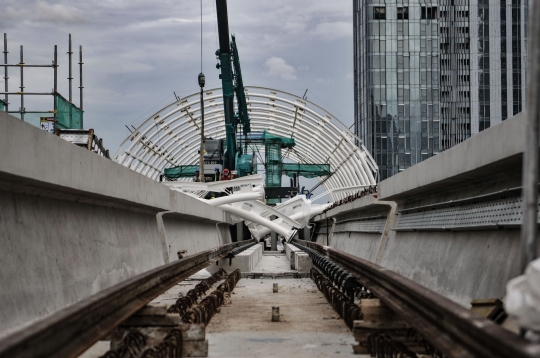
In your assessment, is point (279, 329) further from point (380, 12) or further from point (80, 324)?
point (380, 12)

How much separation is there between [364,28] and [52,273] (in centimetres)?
10053

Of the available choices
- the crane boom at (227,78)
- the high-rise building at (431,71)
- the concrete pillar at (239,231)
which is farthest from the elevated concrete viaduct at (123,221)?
the high-rise building at (431,71)

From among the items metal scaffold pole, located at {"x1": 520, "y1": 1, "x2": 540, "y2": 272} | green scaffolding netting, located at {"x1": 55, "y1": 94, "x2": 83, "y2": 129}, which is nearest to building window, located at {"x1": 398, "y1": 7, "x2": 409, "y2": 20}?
green scaffolding netting, located at {"x1": 55, "y1": 94, "x2": 83, "y2": 129}

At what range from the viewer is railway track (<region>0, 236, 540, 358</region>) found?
4910mm

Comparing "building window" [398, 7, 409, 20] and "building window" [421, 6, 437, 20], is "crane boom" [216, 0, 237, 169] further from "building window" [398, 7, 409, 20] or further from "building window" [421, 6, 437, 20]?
"building window" [421, 6, 437, 20]

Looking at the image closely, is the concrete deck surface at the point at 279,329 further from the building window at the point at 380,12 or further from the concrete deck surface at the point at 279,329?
the building window at the point at 380,12

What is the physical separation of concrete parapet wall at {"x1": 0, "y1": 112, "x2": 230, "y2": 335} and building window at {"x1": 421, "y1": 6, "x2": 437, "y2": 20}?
314 feet

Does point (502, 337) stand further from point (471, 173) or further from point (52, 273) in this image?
point (471, 173)

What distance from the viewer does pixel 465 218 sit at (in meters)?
12.5

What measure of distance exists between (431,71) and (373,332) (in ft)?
336

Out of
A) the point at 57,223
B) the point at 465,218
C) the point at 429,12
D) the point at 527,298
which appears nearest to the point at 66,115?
the point at 465,218

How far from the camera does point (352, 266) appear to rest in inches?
581

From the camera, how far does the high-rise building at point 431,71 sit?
107m

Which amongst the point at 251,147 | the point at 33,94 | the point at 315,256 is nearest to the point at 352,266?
the point at 315,256
